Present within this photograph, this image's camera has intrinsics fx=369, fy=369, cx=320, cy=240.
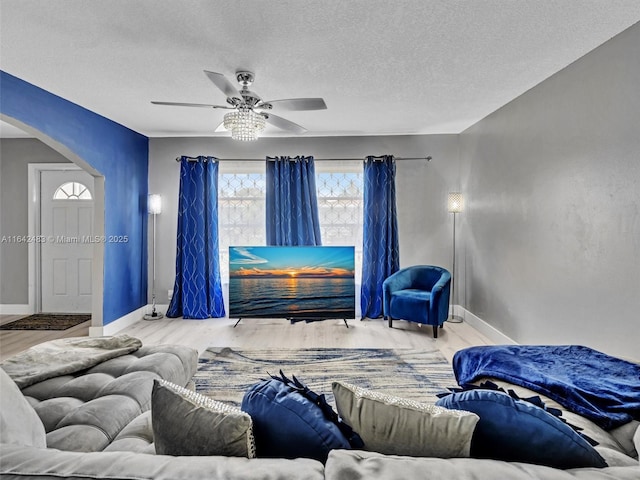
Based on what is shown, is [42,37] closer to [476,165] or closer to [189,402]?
[189,402]

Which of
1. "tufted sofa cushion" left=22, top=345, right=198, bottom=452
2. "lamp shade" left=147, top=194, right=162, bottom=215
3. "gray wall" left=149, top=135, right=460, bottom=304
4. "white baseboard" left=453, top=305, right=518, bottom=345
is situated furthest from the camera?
"gray wall" left=149, top=135, right=460, bottom=304

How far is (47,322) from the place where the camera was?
471cm

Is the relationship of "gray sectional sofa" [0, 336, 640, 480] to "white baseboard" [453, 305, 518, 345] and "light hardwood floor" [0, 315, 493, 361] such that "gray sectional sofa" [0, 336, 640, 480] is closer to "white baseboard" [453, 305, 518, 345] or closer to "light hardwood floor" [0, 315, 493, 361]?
"light hardwood floor" [0, 315, 493, 361]

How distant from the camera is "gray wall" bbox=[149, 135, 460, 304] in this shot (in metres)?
5.06

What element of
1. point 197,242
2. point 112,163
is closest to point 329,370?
point 197,242

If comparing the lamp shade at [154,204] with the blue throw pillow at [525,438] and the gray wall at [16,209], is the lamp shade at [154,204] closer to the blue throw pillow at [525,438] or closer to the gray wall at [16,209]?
the gray wall at [16,209]

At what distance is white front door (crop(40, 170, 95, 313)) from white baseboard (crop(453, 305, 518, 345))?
5153 millimetres

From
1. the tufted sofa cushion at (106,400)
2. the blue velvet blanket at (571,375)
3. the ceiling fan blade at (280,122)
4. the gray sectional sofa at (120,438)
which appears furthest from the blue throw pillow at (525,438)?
the ceiling fan blade at (280,122)

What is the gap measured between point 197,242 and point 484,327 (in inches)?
148

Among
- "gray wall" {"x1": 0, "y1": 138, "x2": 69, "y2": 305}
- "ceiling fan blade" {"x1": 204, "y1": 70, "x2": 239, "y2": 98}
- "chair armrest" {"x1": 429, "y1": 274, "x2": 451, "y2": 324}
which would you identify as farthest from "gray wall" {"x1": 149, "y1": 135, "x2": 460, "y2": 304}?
"ceiling fan blade" {"x1": 204, "y1": 70, "x2": 239, "y2": 98}

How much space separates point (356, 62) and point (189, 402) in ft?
8.30

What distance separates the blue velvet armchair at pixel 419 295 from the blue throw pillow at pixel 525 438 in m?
3.21

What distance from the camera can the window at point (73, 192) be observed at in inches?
205

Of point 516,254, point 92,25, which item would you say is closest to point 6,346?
point 92,25
